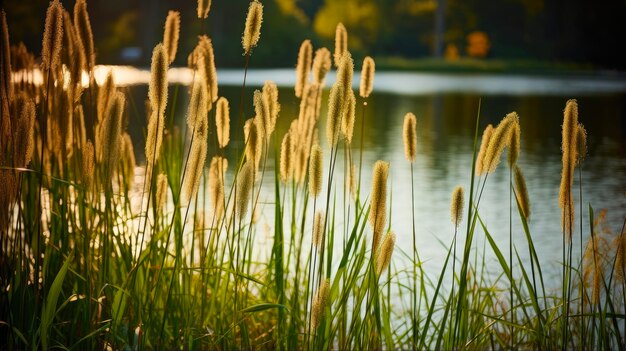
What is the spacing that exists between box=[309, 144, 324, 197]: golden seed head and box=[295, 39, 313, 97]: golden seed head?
0.53 meters

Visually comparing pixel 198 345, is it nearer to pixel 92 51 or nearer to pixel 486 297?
pixel 92 51

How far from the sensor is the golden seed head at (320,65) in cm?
204

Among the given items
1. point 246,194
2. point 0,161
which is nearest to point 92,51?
point 0,161

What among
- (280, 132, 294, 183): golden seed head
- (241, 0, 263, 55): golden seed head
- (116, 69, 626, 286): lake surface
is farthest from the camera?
(116, 69, 626, 286): lake surface

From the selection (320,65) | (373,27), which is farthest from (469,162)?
(373,27)

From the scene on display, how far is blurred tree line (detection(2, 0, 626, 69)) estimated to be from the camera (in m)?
20.1

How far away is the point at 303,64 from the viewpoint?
6.54 ft

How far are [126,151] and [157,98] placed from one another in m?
A: 0.98

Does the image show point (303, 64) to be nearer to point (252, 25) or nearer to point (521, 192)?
point (252, 25)

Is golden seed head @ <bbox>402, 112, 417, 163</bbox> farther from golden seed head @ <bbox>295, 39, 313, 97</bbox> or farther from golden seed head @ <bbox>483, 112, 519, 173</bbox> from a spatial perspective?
golden seed head @ <bbox>295, 39, 313, 97</bbox>

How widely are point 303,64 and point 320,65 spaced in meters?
0.08

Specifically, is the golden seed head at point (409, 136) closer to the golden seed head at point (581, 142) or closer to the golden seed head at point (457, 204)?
the golden seed head at point (457, 204)

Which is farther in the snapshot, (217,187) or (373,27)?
(373,27)

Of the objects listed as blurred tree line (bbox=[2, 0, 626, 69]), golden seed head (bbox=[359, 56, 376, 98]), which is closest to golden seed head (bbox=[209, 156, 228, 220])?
golden seed head (bbox=[359, 56, 376, 98])
